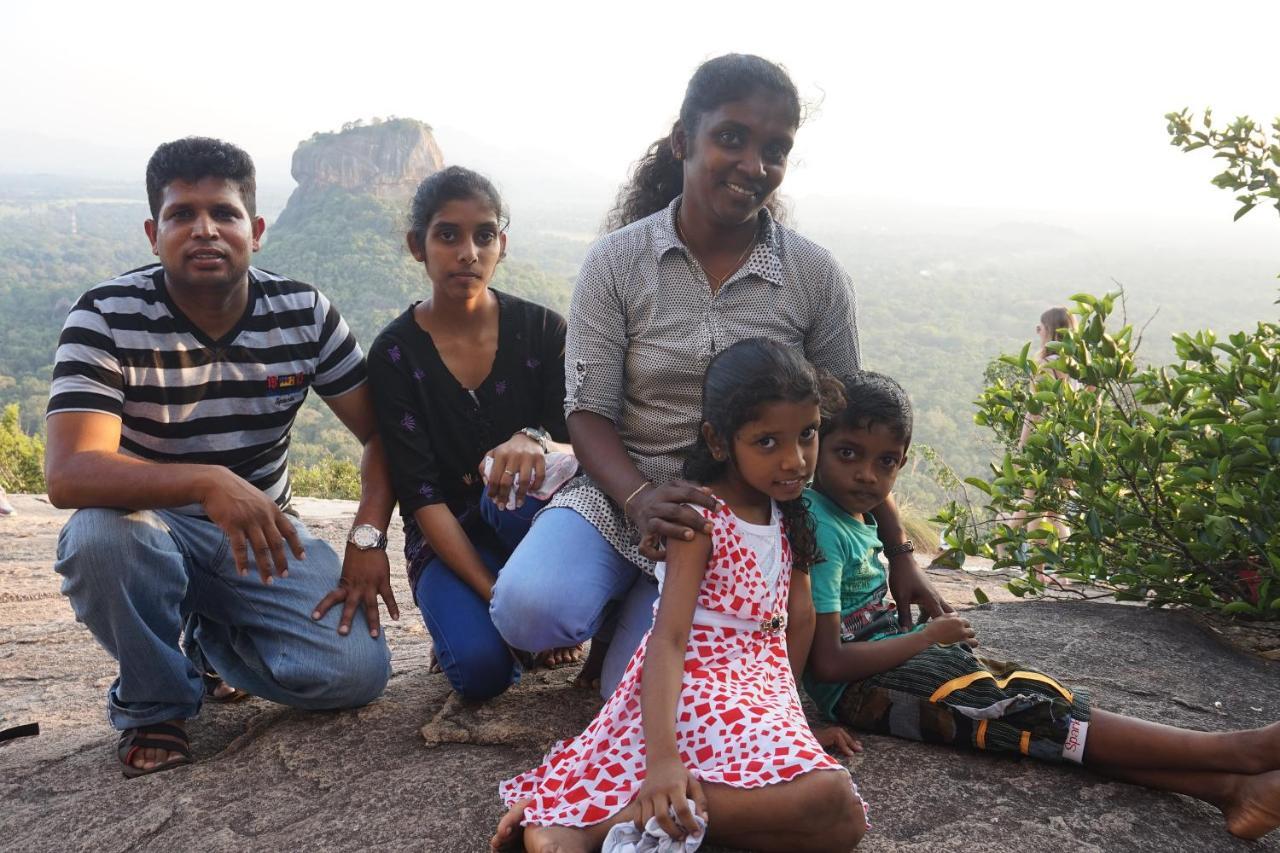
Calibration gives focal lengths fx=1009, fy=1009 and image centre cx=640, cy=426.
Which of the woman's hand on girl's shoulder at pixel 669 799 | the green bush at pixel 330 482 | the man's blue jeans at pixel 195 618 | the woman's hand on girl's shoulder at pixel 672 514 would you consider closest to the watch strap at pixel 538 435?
the man's blue jeans at pixel 195 618

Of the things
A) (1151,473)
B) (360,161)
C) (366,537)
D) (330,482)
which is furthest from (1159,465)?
(360,161)

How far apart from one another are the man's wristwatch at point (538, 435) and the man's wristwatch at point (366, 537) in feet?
1.58

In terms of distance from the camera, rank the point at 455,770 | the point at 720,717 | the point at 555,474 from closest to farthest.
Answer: the point at 720,717 < the point at 455,770 < the point at 555,474

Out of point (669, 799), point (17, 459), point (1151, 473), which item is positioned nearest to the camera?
point (669, 799)

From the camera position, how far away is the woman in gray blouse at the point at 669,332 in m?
2.45

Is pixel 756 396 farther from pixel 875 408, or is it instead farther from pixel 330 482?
pixel 330 482

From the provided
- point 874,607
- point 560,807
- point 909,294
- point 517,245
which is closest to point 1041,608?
point 874,607

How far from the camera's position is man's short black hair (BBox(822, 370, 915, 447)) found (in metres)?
2.35

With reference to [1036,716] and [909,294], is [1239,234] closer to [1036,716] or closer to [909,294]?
[909,294]

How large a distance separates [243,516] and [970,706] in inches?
68.5

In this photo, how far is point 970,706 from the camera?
2.28 m

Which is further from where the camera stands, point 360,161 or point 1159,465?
point 360,161

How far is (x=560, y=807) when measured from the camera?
6.12ft

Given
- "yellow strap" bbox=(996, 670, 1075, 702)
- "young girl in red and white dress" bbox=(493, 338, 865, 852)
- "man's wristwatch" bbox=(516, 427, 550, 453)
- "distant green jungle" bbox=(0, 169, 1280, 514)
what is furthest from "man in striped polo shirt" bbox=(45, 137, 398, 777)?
"distant green jungle" bbox=(0, 169, 1280, 514)
